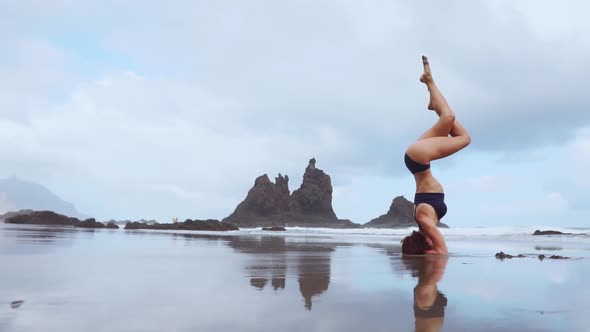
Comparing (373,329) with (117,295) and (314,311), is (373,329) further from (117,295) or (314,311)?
Answer: (117,295)

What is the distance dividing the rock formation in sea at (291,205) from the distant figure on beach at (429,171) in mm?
67632

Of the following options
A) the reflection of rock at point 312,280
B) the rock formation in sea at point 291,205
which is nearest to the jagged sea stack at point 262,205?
the rock formation in sea at point 291,205

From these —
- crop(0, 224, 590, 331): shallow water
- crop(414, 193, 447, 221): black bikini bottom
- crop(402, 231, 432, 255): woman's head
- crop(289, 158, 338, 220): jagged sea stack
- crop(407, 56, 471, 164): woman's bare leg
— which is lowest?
crop(0, 224, 590, 331): shallow water

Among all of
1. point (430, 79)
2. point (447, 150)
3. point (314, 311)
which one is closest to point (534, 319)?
point (314, 311)

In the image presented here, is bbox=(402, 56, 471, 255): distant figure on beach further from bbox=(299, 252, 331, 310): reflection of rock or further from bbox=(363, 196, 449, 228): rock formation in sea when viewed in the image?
bbox=(363, 196, 449, 228): rock formation in sea

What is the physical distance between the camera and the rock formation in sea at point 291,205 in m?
77.2

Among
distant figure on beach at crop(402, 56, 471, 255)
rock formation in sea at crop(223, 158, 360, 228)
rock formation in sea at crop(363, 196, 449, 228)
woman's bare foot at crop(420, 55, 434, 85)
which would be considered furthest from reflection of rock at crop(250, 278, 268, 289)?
rock formation in sea at crop(223, 158, 360, 228)

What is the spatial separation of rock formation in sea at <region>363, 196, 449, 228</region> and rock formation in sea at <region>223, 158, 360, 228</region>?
173 inches

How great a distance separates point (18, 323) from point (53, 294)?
1.04m

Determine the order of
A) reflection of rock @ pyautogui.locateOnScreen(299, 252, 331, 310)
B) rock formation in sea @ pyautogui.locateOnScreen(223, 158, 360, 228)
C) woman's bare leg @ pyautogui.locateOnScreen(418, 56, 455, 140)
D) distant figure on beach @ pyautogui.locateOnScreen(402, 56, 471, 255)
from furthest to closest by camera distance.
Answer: rock formation in sea @ pyautogui.locateOnScreen(223, 158, 360, 228), woman's bare leg @ pyautogui.locateOnScreen(418, 56, 455, 140), distant figure on beach @ pyautogui.locateOnScreen(402, 56, 471, 255), reflection of rock @ pyautogui.locateOnScreen(299, 252, 331, 310)

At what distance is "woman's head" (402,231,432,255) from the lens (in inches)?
318

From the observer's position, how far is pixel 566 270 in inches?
230

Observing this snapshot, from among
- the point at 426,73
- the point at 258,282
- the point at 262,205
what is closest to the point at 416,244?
the point at 426,73

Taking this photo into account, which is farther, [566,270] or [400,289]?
[566,270]
